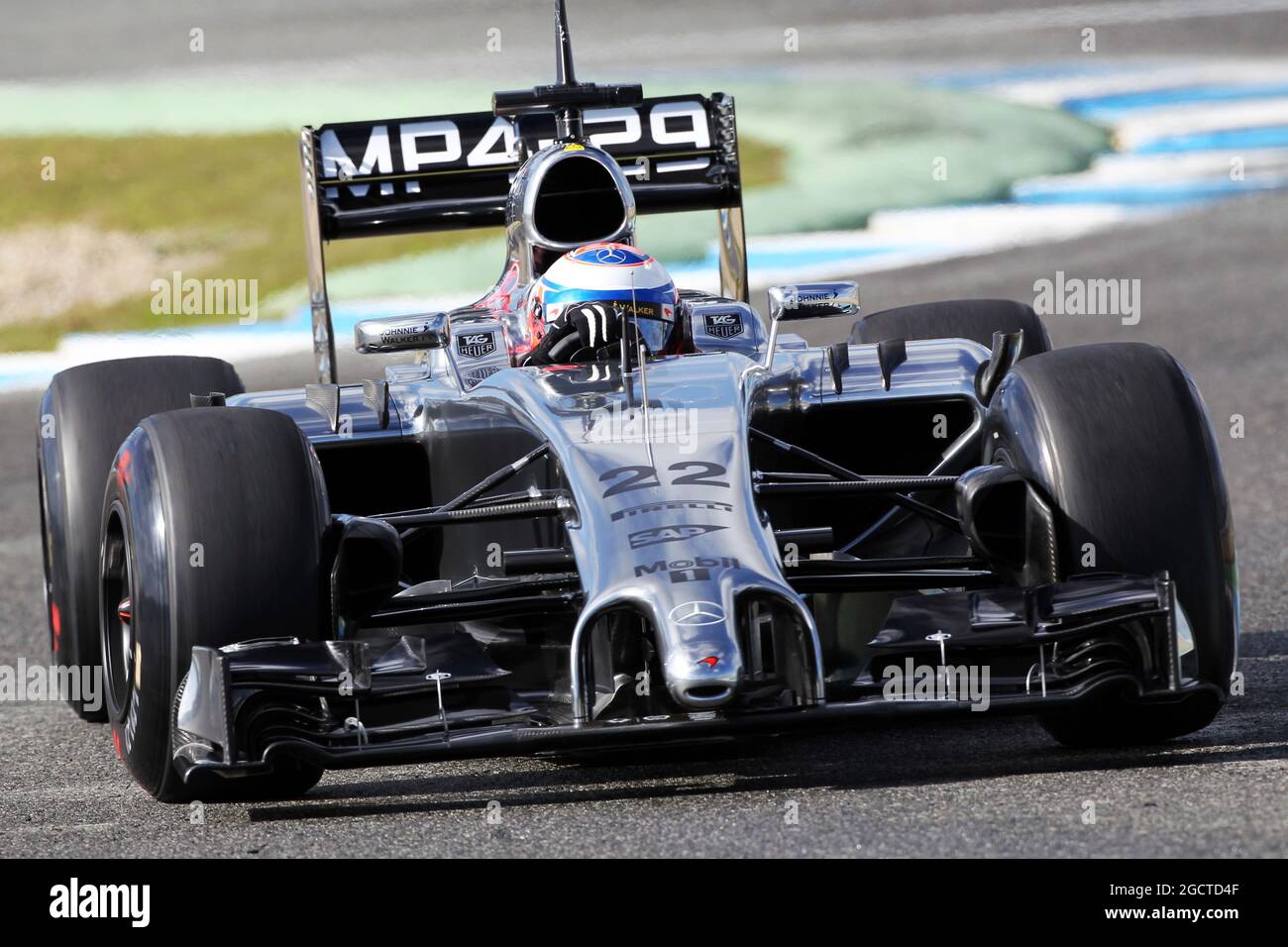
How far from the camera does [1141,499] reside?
599 centimetres

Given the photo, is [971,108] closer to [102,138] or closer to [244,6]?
[102,138]

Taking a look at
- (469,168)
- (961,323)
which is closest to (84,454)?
(469,168)

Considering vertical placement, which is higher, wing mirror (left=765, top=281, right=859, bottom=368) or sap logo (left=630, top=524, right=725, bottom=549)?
wing mirror (left=765, top=281, right=859, bottom=368)

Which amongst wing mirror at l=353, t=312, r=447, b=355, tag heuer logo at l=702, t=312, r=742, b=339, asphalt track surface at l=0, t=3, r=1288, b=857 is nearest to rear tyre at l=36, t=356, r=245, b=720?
asphalt track surface at l=0, t=3, r=1288, b=857

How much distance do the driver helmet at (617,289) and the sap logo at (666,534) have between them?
1444 millimetres

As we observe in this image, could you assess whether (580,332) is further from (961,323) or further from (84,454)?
(961,323)

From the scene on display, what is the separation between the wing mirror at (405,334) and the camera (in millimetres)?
7555

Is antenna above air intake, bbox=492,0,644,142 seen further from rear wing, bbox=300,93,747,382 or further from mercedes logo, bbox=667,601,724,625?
mercedes logo, bbox=667,601,724,625

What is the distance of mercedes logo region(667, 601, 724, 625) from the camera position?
17.7 ft

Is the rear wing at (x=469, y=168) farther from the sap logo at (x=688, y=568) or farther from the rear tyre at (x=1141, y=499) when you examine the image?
the sap logo at (x=688, y=568)

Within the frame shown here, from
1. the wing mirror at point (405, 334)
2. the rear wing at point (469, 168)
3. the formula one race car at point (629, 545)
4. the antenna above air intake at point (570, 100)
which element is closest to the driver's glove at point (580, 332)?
the formula one race car at point (629, 545)

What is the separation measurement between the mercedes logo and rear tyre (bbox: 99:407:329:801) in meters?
1.01

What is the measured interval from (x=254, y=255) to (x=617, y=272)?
45.9 ft

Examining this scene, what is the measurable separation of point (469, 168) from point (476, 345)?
5.81ft
